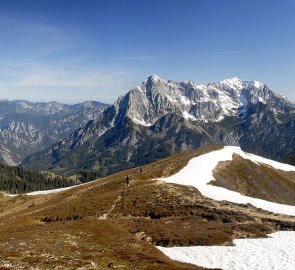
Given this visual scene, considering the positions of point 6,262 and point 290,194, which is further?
point 290,194

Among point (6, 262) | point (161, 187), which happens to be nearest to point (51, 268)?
point (6, 262)

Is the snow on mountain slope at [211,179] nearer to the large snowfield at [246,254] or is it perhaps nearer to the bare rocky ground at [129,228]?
the bare rocky ground at [129,228]

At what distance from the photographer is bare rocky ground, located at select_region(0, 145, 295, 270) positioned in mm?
35509

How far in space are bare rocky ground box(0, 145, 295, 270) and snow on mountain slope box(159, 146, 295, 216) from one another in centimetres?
364

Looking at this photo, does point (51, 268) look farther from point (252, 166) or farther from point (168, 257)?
point (252, 166)

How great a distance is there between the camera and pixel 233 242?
47.6 metres

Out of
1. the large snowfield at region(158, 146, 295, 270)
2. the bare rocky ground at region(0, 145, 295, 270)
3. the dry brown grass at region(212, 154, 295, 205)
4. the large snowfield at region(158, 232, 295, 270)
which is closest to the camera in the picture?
the bare rocky ground at region(0, 145, 295, 270)

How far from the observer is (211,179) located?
88.6 meters

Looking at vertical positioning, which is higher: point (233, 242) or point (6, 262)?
point (6, 262)

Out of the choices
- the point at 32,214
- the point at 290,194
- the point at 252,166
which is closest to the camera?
the point at 32,214

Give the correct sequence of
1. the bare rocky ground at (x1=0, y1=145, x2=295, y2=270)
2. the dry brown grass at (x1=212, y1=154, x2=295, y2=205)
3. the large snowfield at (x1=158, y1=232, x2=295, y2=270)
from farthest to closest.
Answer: the dry brown grass at (x1=212, y1=154, x2=295, y2=205)
the large snowfield at (x1=158, y1=232, x2=295, y2=270)
the bare rocky ground at (x1=0, y1=145, x2=295, y2=270)

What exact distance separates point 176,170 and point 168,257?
5767 centimetres

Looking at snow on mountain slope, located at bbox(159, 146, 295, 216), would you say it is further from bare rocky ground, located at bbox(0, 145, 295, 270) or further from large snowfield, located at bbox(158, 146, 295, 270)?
large snowfield, located at bbox(158, 146, 295, 270)

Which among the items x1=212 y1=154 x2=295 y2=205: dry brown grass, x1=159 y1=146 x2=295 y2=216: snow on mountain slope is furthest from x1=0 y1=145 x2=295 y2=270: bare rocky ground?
x1=212 y1=154 x2=295 y2=205: dry brown grass
